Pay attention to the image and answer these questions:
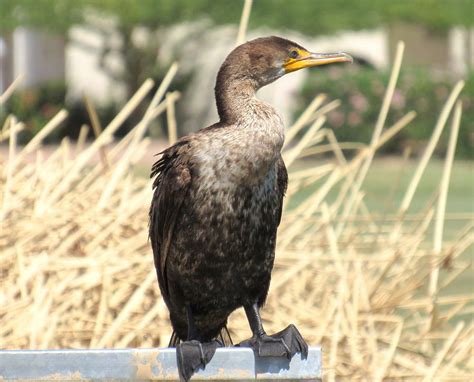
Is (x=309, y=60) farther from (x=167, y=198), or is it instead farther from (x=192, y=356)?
(x=192, y=356)

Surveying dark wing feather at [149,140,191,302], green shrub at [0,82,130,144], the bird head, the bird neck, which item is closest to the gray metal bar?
dark wing feather at [149,140,191,302]

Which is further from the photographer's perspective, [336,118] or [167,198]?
[336,118]

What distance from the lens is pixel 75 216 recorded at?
14.1 ft

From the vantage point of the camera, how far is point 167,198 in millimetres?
3041

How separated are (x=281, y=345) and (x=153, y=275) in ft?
4.81

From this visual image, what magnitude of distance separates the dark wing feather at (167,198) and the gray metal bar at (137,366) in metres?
0.60

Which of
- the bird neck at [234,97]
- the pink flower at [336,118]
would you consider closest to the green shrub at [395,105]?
the pink flower at [336,118]

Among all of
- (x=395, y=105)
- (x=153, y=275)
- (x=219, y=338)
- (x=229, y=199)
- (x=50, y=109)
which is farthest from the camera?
(x=50, y=109)

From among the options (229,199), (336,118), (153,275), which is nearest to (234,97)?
(229,199)

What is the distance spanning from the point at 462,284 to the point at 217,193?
16.2ft

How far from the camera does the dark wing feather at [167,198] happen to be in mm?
2998

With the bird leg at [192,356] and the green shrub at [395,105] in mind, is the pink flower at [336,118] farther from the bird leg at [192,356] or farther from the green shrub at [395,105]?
the bird leg at [192,356]

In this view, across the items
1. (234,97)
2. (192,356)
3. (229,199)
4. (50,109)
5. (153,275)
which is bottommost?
(50,109)

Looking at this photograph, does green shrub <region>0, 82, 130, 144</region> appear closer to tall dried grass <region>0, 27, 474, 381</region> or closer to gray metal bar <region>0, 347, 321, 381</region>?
tall dried grass <region>0, 27, 474, 381</region>
